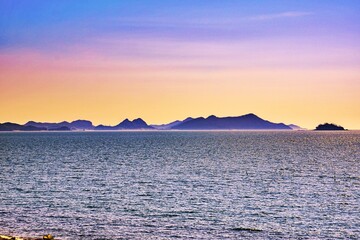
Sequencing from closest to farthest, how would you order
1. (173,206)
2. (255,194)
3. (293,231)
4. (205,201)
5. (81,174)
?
1. (293,231)
2. (173,206)
3. (205,201)
4. (255,194)
5. (81,174)

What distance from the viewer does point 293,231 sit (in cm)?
4938

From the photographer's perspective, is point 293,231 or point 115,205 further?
point 115,205

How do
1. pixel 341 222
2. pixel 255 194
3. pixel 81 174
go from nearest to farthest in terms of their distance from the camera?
pixel 341 222 < pixel 255 194 < pixel 81 174

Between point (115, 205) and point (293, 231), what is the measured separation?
946 inches

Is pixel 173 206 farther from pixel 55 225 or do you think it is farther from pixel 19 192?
pixel 19 192

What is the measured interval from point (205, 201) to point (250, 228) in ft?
51.7

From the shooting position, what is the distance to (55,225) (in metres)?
50.9

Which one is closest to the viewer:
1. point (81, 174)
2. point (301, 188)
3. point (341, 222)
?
point (341, 222)

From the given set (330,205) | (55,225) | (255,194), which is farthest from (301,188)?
(55,225)

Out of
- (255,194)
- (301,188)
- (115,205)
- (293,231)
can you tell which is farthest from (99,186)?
(293,231)

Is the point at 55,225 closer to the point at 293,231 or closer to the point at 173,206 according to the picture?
the point at 173,206

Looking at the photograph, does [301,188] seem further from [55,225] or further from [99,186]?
[55,225]

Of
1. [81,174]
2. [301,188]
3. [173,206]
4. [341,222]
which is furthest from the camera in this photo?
[81,174]

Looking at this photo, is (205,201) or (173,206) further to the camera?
(205,201)
